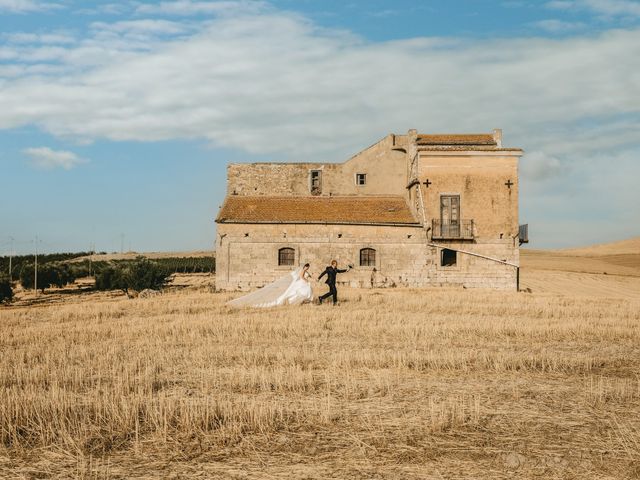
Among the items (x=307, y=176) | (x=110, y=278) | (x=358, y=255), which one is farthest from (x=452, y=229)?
(x=110, y=278)

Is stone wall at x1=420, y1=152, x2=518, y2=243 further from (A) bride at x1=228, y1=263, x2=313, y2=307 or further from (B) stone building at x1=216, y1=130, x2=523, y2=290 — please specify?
(A) bride at x1=228, y1=263, x2=313, y2=307

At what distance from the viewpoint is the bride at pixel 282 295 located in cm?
1920

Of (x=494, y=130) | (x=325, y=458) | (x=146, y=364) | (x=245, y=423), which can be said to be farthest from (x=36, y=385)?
(x=494, y=130)

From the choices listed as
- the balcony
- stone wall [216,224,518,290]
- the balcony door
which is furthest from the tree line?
the balcony door

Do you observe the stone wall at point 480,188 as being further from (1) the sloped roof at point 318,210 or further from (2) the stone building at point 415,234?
(1) the sloped roof at point 318,210

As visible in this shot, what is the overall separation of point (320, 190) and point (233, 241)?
7.95m

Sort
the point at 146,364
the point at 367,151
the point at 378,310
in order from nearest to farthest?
the point at 146,364
the point at 378,310
the point at 367,151

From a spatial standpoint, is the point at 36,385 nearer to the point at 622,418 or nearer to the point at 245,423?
the point at 245,423

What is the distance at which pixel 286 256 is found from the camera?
28.8m

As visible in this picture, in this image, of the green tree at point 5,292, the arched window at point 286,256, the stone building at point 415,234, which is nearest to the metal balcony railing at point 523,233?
the stone building at point 415,234

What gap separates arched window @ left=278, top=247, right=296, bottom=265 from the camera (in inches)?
1133

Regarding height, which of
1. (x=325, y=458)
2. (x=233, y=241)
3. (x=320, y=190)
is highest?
(x=320, y=190)

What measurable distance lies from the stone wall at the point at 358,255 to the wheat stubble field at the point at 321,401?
14.2 meters

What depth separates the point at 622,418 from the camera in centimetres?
641
